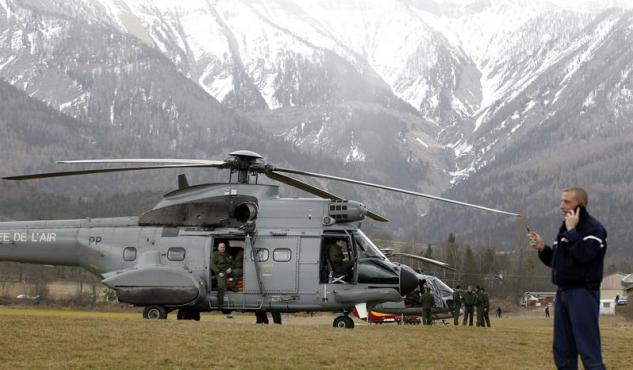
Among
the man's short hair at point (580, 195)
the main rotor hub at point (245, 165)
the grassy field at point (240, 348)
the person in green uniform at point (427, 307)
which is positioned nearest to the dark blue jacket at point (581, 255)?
the man's short hair at point (580, 195)

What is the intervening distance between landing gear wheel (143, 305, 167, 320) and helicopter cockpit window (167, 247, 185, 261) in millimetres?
1504

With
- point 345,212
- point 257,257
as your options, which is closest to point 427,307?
point 345,212

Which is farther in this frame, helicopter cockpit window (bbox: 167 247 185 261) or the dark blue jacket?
helicopter cockpit window (bbox: 167 247 185 261)

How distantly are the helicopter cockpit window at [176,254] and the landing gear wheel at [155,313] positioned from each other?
1.50 m

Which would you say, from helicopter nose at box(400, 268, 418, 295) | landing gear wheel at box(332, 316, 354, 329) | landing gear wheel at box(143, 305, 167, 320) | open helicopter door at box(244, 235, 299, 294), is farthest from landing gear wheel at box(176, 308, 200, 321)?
helicopter nose at box(400, 268, 418, 295)

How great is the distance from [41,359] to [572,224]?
9.01 m

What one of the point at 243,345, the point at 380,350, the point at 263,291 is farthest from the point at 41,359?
the point at 263,291

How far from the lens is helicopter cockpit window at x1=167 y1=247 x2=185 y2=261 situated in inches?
1118

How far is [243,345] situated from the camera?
18.9 m

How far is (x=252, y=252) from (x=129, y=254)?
399 cm

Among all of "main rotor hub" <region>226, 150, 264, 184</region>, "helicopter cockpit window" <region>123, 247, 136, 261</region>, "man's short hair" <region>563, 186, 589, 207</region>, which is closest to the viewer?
"man's short hair" <region>563, 186, 589, 207</region>

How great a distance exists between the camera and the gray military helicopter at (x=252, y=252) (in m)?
27.5

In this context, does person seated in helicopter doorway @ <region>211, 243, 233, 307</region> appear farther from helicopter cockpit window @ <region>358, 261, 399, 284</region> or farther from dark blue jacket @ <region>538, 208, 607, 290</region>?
dark blue jacket @ <region>538, 208, 607, 290</region>

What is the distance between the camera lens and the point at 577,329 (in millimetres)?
13609
